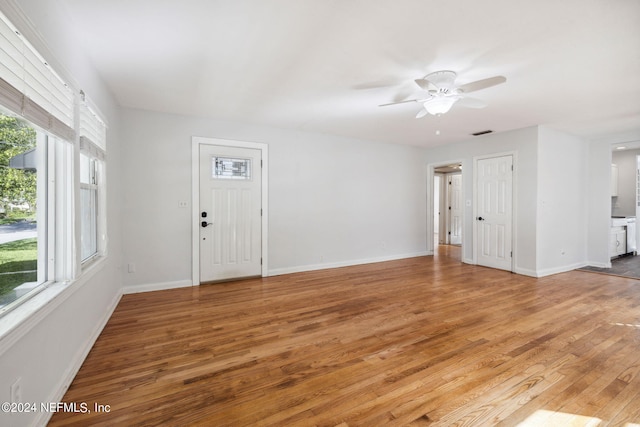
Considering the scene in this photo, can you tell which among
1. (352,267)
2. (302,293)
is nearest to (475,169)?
(352,267)

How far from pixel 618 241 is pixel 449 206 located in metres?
3.66

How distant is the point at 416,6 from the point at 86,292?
3.28 m

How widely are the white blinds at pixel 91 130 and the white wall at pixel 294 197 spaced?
106 cm

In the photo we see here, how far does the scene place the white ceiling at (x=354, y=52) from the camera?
1951 mm

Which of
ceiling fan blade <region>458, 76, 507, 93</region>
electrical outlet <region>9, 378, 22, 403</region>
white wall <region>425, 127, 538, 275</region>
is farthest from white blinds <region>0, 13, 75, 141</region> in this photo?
white wall <region>425, 127, 538, 275</region>

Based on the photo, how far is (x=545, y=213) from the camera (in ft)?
16.1

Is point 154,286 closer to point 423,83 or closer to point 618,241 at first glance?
point 423,83

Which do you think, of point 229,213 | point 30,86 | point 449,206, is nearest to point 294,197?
point 229,213

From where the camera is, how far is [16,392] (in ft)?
4.36

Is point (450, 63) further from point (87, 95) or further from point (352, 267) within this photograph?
point (352, 267)

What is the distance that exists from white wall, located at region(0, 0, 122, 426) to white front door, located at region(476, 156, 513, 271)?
5.94m

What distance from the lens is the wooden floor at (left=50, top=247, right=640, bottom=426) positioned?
5.56ft

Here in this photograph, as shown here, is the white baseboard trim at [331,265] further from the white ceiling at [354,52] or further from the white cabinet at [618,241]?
the white cabinet at [618,241]

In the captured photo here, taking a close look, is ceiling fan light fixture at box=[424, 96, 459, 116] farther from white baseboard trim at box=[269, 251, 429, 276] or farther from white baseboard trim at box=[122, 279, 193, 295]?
white baseboard trim at box=[122, 279, 193, 295]
